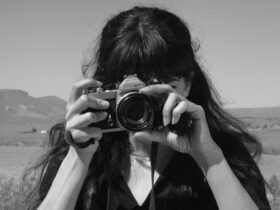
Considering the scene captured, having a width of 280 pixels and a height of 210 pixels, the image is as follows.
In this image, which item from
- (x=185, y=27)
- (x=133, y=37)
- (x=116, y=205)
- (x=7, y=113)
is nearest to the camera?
(x=116, y=205)

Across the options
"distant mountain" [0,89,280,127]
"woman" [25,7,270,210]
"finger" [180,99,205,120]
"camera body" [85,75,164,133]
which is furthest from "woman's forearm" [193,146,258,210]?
"distant mountain" [0,89,280,127]

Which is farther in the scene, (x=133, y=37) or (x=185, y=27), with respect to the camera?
(x=185, y=27)

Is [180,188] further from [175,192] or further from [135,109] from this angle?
[135,109]

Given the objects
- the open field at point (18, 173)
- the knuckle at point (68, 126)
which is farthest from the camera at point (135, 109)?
the open field at point (18, 173)

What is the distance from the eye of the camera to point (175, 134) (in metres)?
2.16

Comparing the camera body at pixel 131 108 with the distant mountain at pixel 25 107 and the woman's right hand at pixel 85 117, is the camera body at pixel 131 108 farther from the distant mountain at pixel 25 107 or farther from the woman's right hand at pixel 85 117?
the distant mountain at pixel 25 107

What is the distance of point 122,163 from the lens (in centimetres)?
238

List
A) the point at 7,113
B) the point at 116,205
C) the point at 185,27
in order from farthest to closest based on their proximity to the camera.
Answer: the point at 7,113
the point at 185,27
the point at 116,205

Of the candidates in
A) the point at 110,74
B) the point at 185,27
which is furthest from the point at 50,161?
the point at 185,27

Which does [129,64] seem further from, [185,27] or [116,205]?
[116,205]

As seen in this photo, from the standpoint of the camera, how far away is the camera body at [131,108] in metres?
2.14

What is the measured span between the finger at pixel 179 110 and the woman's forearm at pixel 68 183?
447 mm

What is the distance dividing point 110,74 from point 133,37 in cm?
22

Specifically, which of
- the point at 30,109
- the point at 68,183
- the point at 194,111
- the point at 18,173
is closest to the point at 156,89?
the point at 194,111
